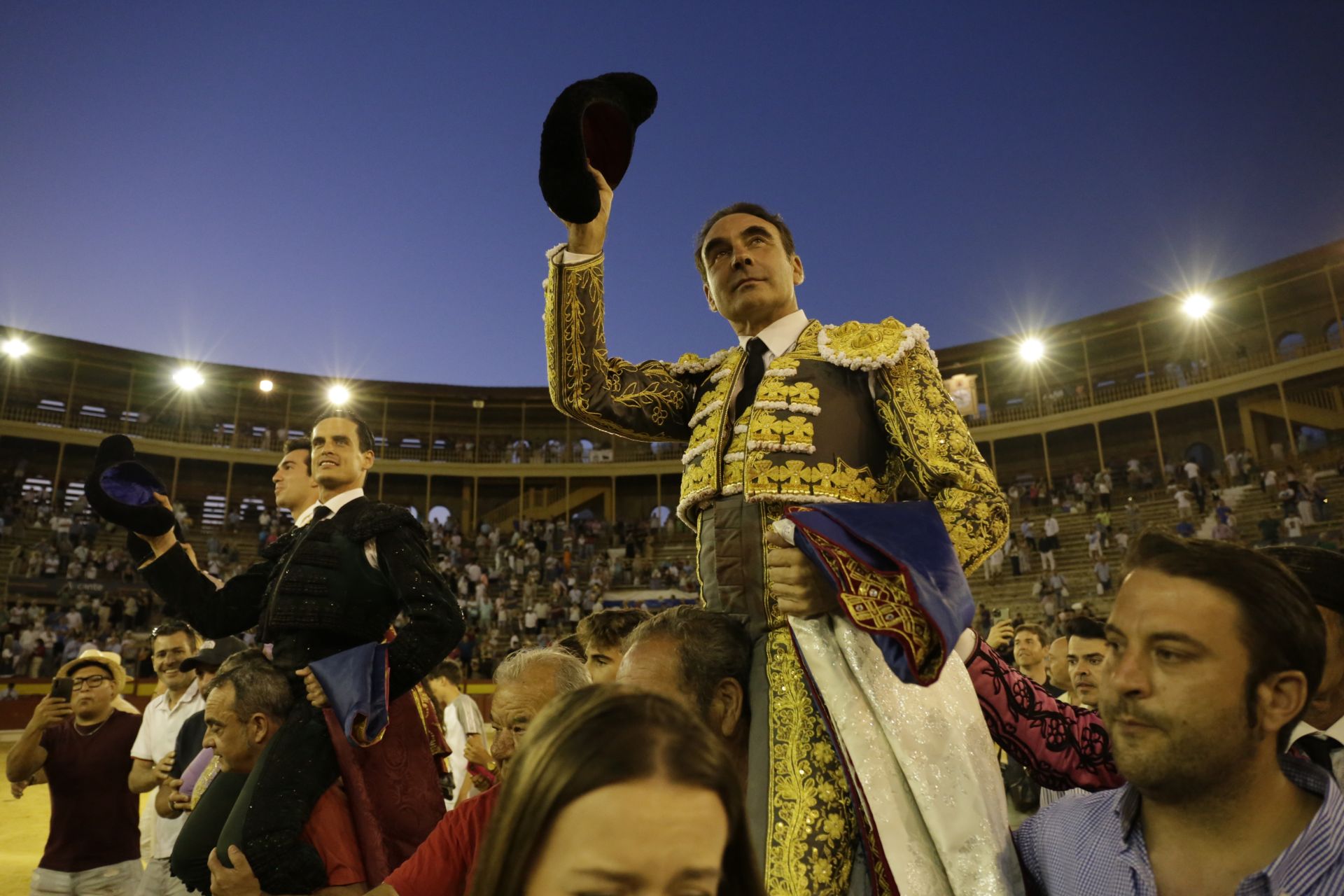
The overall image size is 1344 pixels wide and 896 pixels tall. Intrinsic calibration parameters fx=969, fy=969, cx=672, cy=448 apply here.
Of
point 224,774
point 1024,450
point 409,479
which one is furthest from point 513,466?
point 224,774

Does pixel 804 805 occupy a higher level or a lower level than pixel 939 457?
lower

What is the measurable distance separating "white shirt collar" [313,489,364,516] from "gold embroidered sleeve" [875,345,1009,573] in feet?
5.71

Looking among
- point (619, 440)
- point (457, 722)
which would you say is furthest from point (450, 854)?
point (619, 440)

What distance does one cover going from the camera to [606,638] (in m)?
3.43

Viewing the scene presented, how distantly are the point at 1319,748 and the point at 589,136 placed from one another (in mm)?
2039

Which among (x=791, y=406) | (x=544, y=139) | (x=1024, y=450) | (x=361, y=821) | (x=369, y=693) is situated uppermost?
(x=1024, y=450)

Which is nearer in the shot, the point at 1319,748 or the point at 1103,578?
the point at 1319,748

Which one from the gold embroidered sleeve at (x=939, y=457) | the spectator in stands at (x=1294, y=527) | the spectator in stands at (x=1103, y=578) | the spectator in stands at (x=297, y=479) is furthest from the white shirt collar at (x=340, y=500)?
the spectator in stands at (x=1294, y=527)

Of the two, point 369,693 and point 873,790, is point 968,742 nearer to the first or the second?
point 873,790

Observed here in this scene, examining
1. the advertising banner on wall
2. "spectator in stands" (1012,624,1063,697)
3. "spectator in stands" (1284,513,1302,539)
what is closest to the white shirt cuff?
"spectator in stands" (1012,624,1063,697)

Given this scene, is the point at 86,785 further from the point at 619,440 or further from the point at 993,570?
the point at 619,440

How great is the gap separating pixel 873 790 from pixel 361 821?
1.48m

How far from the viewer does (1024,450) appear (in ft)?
90.7

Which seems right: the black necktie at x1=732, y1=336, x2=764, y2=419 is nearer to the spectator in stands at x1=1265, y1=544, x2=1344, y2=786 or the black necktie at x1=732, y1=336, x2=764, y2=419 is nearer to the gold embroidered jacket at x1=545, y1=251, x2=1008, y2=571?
the gold embroidered jacket at x1=545, y1=251, x2=1008, y2=571
